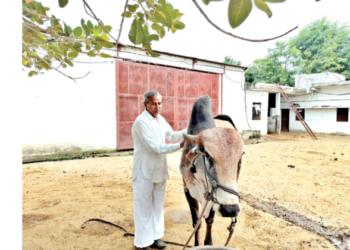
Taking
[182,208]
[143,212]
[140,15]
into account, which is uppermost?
[140,15]

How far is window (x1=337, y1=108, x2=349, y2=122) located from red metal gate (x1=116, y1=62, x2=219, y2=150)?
31.2 feet

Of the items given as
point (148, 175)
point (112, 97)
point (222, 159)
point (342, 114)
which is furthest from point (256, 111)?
point (222, 159)

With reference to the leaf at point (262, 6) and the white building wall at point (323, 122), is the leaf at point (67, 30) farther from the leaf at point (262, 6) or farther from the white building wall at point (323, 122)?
the white building wall at point (323, 122)

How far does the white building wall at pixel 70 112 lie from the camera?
6996 mm

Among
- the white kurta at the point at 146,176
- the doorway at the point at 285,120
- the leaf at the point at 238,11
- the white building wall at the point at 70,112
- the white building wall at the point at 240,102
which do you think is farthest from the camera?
the doorway at the point at 285,120

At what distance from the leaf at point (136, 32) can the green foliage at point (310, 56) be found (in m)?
19.0

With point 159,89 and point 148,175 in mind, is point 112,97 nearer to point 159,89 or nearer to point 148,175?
point 159,89

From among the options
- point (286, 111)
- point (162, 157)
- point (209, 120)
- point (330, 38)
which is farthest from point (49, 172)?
point (330, 38)

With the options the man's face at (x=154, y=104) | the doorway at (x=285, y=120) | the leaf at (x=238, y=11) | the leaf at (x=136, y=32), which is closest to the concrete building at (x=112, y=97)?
the man's face at (x=154, y=104)

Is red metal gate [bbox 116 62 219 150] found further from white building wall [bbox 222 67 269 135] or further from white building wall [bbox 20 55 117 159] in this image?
white building wall [bbox 222 67 269 135]

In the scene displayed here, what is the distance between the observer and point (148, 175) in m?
2.52

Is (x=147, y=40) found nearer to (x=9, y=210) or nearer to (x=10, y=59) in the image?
(x=10, y=59)

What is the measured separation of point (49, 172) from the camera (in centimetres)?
579

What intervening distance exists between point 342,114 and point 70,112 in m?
16.6
